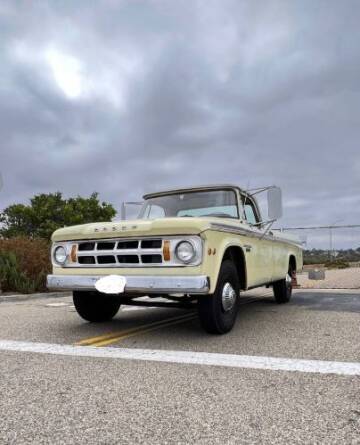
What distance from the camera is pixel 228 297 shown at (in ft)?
16.8

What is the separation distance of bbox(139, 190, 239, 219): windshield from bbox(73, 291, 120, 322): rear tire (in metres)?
1.37

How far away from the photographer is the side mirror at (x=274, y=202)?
19.3 feet

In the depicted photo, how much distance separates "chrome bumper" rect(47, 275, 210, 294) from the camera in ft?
14.7

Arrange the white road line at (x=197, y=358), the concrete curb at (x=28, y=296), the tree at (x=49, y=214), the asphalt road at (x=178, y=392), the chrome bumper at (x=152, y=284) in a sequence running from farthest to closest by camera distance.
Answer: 1. the tree at (x=49, y=214)
2. the concrete curb at (x=28, y=296)
3. the chrome bumper at (x=152, y=284)
4. the white road line at (x=197, y=358)
5. the asphalt road at (x=178, y=392)

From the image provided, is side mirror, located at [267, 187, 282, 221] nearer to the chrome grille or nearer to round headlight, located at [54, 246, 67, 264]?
the chrome grille

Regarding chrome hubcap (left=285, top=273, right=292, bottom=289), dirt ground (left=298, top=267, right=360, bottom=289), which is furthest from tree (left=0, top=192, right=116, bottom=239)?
chrome hubcap (left=285, top=273, right=292, bottom=289)

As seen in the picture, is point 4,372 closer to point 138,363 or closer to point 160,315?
point 138,363

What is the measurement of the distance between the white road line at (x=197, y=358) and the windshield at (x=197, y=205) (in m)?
2.46

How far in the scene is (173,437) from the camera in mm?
2391

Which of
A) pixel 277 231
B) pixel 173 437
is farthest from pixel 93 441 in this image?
pixel 277 231

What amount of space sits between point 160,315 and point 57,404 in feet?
13.5

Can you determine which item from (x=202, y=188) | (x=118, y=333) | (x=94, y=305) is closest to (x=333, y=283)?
(x=202, y=188)

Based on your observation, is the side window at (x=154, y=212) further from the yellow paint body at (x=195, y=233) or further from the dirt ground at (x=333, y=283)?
the dirt ground at (x=333, y=283)

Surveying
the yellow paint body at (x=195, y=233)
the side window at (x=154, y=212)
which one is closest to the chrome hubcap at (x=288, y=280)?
the yellow paint body at (x=195, y=233)
